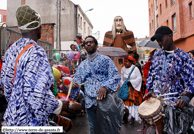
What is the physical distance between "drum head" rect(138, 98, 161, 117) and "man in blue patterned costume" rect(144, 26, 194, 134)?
0.38ft

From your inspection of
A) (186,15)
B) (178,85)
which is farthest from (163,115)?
(186,15)

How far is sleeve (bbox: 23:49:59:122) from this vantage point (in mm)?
1605

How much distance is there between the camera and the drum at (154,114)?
232cm

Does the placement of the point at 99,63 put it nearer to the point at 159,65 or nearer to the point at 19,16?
the point at 159,65

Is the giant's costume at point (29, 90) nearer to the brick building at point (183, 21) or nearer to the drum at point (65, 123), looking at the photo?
the drum at point (65, 123)

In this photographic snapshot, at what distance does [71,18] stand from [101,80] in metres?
25.9

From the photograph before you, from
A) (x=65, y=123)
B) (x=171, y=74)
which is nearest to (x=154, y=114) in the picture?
(x=171, y=74)

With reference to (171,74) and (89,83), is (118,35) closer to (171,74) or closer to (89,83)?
(89,83)

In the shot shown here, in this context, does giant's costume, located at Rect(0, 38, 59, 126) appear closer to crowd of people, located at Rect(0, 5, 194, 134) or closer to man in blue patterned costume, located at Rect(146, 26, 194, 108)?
crowd of people, located at Rect(0, 5, 194, 134)

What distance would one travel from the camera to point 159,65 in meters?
2.70

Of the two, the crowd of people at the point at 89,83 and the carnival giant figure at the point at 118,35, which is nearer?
the crowd of people at the point at 89,83

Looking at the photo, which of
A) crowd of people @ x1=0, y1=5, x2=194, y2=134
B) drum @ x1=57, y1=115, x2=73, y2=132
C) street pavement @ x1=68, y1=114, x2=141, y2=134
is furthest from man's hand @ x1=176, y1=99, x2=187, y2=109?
street pavement @ x1=68, y1=114, x2=141, y2=134

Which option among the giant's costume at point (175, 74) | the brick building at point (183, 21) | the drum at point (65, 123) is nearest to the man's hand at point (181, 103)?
the giant's costume at point (175, 74)

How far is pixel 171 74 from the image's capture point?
252 centimetres
